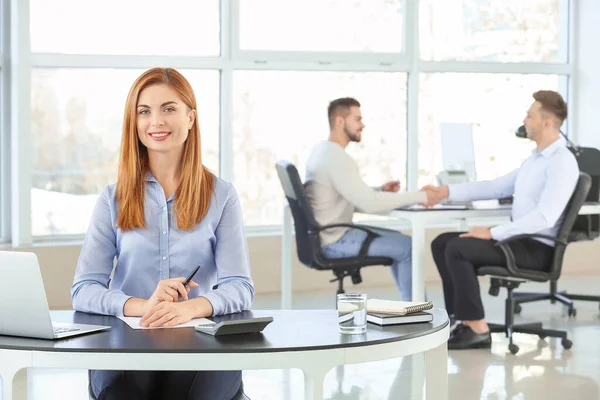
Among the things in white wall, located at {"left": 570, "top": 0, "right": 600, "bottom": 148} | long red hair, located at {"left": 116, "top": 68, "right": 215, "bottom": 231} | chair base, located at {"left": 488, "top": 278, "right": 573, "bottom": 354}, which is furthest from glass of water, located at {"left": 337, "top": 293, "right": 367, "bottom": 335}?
white wall, located at {"left": 570, "top": 0, "right": 600, "bottom": 148}

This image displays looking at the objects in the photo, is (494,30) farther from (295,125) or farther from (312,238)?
(312,238)

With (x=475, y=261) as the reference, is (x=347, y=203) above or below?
above

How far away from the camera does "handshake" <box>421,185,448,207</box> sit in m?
5.42

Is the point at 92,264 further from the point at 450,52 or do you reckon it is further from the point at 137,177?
the point at 450,52

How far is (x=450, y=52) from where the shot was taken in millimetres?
7898

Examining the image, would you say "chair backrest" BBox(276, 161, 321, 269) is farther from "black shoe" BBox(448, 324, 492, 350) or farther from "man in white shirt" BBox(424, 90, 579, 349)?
"black shoe" BBox(448, 324, 492, 350)

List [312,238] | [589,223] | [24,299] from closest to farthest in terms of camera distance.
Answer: [24,299] < [312,238] < [589,223]

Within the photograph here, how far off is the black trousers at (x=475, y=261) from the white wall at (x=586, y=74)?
11.7 feet

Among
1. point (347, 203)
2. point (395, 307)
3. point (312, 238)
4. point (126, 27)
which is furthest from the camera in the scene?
point (126, 27)

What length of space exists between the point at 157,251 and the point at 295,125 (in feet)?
16.6

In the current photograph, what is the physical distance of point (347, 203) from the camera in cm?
543

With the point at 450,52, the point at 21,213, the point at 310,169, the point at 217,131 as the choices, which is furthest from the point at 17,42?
the point at 450,52

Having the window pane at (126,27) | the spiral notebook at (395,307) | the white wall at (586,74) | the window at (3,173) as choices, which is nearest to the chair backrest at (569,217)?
the spiral notebook at (395,307)

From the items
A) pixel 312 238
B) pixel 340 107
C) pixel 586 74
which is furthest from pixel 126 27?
pixel 586 74
